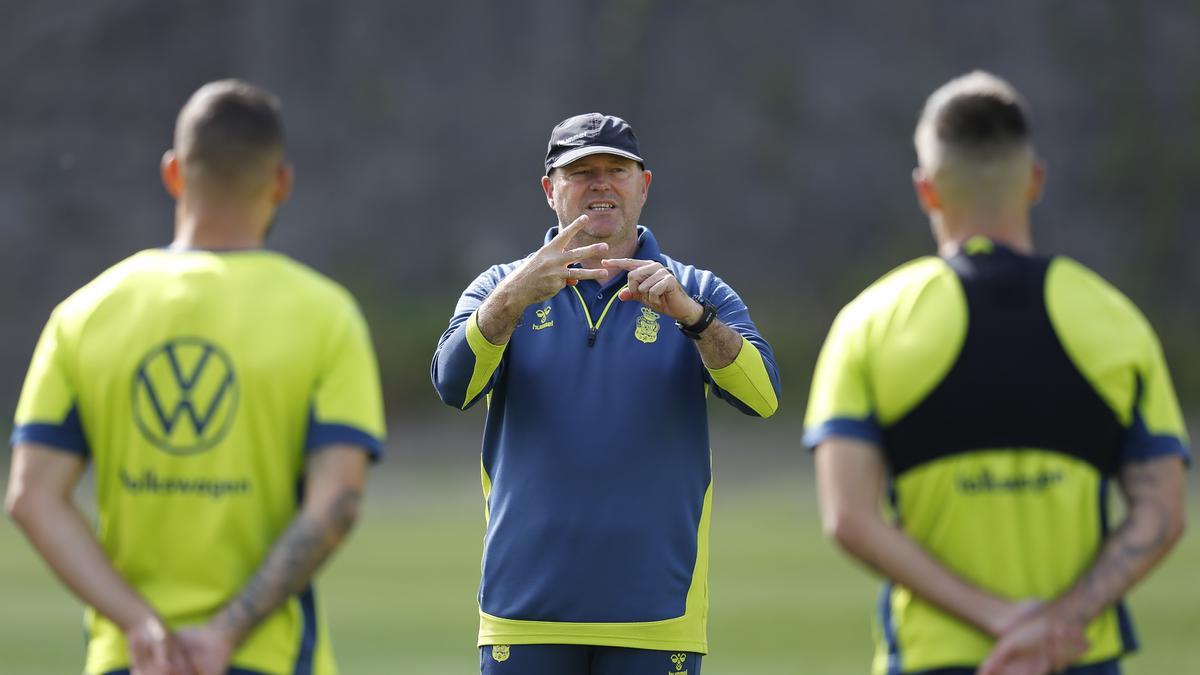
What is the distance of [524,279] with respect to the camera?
4.40 metres

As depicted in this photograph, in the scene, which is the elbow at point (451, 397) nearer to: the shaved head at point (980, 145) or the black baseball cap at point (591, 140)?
the black baseball cap at point (591, 140)

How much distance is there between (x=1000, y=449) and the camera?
321 cm

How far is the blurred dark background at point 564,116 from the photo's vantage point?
3073 centimetres

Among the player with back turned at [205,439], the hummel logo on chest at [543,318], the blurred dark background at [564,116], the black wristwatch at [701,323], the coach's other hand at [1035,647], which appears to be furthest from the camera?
the blurred dark background at [564,116]

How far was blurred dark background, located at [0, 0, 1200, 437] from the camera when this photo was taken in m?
30.7

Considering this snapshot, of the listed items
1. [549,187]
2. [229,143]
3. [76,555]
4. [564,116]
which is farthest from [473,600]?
[564,116]

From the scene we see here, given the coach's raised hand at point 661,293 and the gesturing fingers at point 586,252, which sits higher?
the gesturing fingers at point 586,252

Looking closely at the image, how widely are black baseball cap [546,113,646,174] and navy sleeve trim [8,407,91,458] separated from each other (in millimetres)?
1918

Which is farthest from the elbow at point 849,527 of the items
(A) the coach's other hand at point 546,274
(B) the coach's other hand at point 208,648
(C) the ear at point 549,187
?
(C) the ear at point 549,187

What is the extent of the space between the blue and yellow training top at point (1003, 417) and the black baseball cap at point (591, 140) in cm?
171

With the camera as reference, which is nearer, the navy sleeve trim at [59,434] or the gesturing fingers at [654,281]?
the navy sleeve trim at [59,434]

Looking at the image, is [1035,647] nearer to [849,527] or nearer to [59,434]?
[849,527]

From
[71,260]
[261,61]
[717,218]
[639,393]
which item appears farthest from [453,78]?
[639,393]

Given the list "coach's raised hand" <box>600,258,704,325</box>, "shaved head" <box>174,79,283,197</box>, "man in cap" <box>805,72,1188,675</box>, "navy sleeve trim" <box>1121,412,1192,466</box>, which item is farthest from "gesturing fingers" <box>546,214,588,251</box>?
"navy sleeve trim" <box>1121,412,1192,466</box>
